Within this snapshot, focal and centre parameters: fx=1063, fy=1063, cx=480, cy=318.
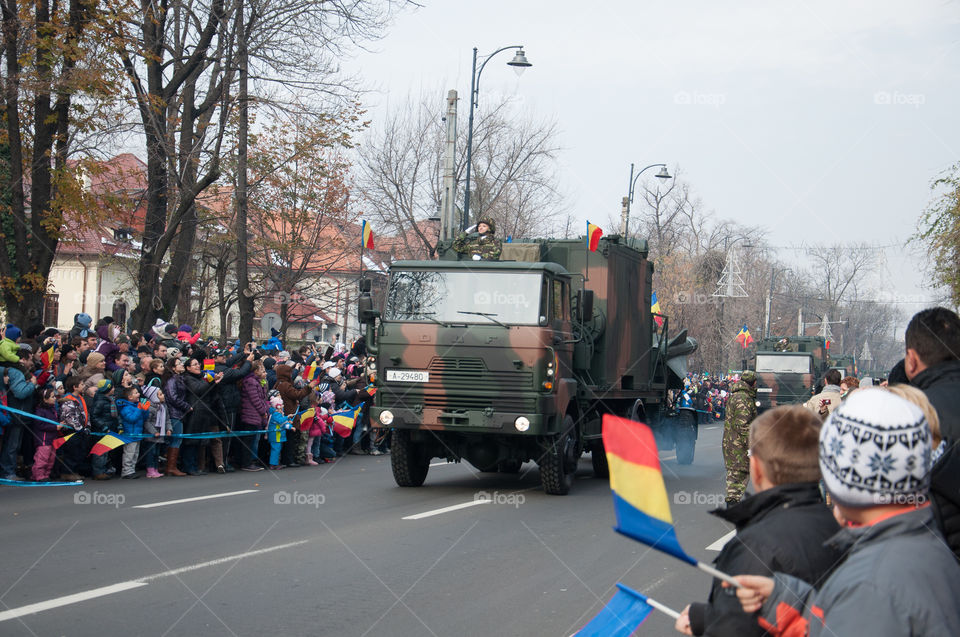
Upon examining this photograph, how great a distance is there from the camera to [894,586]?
2182mm

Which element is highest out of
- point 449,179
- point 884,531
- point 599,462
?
point 449,179

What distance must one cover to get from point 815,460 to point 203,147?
2083cm

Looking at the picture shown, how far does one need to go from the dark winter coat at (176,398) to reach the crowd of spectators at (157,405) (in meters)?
0.01

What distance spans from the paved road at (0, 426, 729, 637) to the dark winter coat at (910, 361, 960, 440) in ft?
10.1

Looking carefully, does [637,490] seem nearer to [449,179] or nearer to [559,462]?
[559,462]

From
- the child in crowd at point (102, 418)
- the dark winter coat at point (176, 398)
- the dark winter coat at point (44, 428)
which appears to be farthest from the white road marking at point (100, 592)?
the dark winter coat at point (176, 398)

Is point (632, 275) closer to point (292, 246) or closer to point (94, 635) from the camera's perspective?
point (94, 635)

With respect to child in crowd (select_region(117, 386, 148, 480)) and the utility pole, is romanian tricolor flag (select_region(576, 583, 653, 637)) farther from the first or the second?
the utility pole

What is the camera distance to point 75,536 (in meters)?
9.17

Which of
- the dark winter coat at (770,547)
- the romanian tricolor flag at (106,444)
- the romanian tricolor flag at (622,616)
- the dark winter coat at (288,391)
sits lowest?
the romanian tricolor flag at (106,444)

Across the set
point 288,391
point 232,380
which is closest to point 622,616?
point 232,380

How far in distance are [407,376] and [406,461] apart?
132 cm

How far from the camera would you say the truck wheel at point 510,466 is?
15.1 metres

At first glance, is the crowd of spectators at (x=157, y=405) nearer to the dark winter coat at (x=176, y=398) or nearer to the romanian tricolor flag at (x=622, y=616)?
the dark winter coat at (x=176, y=398)
